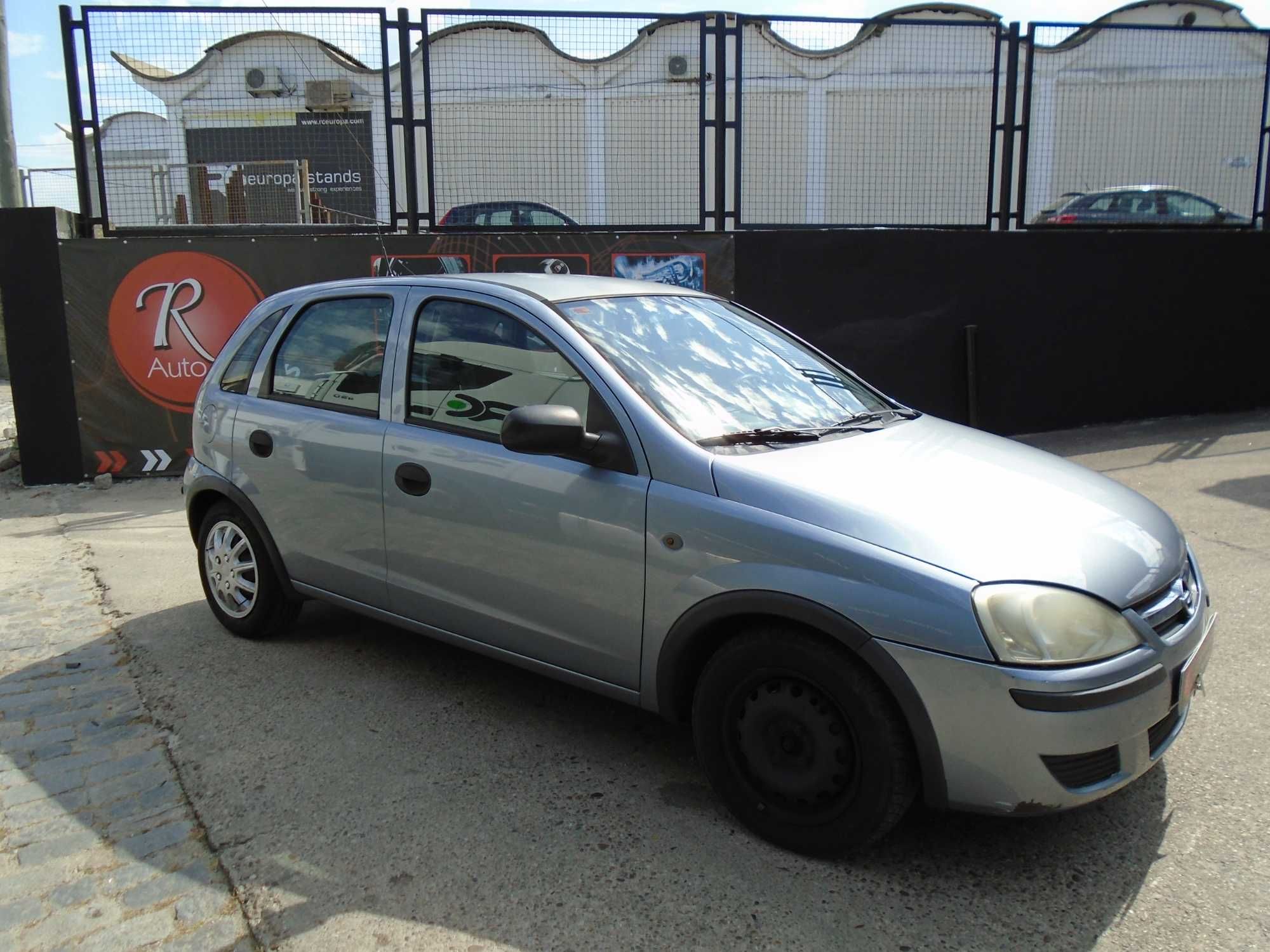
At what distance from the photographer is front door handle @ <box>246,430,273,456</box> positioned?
450cm

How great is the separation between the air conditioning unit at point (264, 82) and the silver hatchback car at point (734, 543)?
16.6 feet

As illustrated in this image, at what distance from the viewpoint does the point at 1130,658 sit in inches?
107

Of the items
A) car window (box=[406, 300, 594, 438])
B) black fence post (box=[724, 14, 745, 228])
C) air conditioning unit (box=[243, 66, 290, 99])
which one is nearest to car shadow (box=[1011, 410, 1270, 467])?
black fence post (box=[724, 14, 745, 228])

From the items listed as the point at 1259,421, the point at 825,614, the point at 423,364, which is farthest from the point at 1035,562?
the point at 1259,421

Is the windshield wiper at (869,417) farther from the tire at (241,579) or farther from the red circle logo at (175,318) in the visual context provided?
the red circle logo at (175,318)

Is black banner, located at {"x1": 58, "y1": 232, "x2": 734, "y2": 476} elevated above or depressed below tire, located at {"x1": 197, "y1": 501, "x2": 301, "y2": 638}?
above

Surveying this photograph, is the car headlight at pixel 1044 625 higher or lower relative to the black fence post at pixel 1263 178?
lower

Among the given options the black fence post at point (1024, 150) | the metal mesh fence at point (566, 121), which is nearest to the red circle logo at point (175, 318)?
the metal mesh fence at point (566, 121)

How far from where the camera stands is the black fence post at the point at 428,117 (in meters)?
8.95

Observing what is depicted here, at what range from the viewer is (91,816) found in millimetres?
3281

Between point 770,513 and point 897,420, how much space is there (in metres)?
1.18

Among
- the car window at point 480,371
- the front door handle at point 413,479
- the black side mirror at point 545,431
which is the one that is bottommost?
the front door handle at point 413,479

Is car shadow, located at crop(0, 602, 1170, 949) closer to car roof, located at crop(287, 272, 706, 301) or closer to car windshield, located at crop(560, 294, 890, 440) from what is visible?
car windshield, located at crop(560, 294, 890, 440)

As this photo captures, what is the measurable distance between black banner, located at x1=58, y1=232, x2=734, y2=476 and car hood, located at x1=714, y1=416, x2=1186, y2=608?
230 inches
